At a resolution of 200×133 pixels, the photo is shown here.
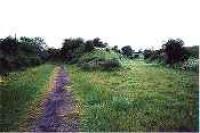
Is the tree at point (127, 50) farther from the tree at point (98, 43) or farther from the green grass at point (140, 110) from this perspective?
the green grass at point (140, 110)

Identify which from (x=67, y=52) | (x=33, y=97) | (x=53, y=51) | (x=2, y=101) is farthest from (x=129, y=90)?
(x=53, y=51)

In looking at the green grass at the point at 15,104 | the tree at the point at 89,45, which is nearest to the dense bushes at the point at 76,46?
the tree at the point at 89,45

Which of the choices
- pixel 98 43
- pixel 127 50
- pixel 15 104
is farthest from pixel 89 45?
pixel 15 104

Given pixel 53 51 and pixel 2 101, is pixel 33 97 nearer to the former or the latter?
pixel 2 101

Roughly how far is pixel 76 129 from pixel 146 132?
1.94 meters

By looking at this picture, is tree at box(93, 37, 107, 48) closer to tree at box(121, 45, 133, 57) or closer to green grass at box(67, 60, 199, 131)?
tree at box(121, 45, 133, 57)

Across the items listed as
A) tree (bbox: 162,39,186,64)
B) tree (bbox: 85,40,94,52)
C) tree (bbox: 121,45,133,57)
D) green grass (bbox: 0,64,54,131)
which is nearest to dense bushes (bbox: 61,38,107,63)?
tree (bbox: 85,40,94,52)

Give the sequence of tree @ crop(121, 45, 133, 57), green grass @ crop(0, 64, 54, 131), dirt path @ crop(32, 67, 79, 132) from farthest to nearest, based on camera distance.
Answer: tree @ crop(121, 45, 133, 57)
green grass @ crop(0, 64, 54, 131)
dirt path @ crop(32, 67, 79, 132)

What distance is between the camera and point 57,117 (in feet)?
40.0

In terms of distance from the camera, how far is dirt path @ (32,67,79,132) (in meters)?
10.7

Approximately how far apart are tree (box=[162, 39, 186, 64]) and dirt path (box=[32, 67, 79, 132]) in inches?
858

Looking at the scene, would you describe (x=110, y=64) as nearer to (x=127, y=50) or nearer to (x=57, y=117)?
(x=57, y=117)

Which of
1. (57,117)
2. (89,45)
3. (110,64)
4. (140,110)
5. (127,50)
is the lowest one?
(57,117)

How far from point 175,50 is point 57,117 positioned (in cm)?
2663
